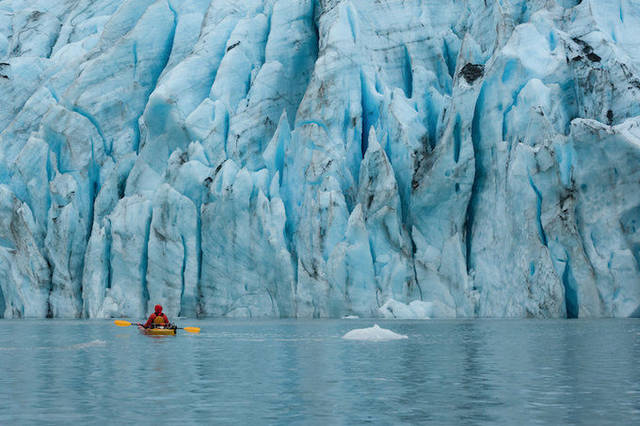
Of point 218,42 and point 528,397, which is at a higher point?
→ point 218,42

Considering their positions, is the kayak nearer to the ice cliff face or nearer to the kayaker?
the kayaker

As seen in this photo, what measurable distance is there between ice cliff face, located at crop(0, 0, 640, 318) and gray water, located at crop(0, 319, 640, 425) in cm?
1209

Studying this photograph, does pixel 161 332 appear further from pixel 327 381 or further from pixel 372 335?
pixel 327 381

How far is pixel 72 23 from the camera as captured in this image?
5003 cm

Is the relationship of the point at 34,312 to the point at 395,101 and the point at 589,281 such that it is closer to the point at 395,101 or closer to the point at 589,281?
the point at 395,101

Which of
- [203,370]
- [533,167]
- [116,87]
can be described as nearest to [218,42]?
[116,87]

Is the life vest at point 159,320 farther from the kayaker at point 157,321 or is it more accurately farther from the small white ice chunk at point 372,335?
the small white ice chunk at point 372,335

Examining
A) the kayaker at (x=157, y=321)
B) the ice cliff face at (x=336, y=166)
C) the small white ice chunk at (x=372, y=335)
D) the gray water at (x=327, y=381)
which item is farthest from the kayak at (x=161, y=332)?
the ice cliff face at (x=336, y=166)

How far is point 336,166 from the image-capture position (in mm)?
33844

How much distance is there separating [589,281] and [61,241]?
2267 cm

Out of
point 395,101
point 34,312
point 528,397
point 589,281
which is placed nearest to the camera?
point 528,397

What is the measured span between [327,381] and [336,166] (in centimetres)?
2352

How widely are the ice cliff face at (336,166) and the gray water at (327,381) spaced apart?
39.7 ft

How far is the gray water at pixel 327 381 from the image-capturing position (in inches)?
311
